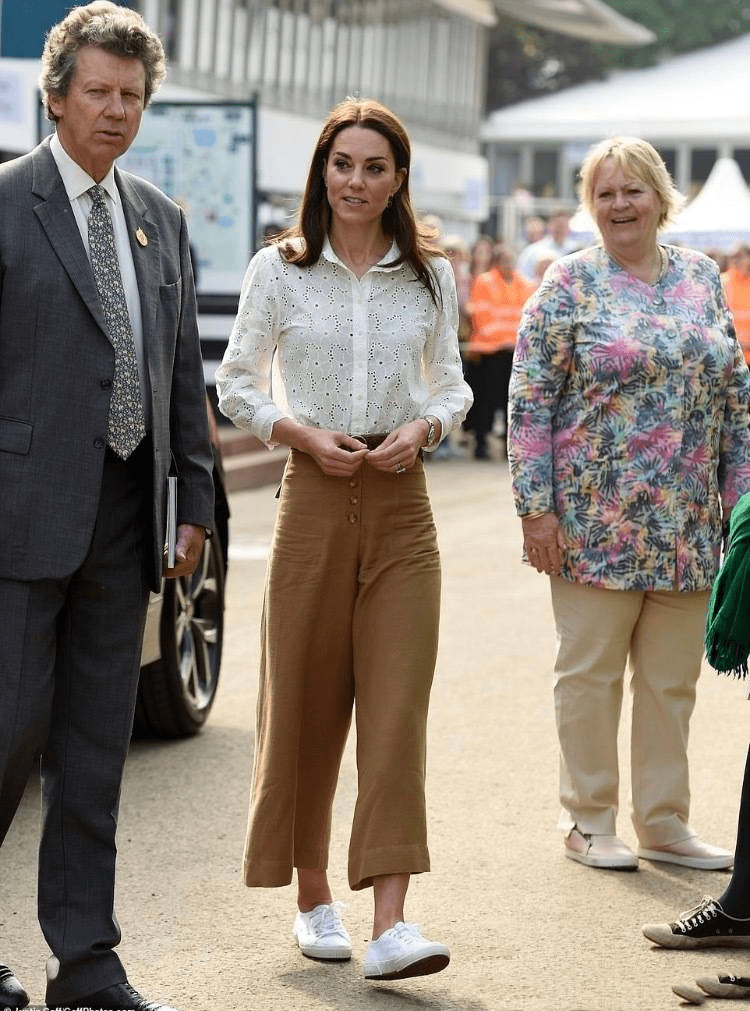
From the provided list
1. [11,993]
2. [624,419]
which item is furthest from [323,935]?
[624,419]

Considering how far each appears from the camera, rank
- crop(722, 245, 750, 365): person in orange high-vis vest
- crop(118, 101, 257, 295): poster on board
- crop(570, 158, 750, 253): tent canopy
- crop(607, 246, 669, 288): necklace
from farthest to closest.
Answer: crop(570, 158, 750, 253): tent canopy < crop(722, 245, 750, 365): person in orange high-vis vest < crop(118, 101, 257, 295): poster on board < crop(607, 246, 669, 288): necklace

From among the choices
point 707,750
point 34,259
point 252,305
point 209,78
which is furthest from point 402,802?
point 209,78

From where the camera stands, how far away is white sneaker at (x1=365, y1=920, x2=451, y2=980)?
4.54 metres

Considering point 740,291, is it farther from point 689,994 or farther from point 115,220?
point 115,220

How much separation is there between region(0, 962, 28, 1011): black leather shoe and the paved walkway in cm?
17

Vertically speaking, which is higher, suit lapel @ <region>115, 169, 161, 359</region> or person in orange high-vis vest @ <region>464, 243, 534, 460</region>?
suit lapel @ <region>115, 169, 161, 359</region>

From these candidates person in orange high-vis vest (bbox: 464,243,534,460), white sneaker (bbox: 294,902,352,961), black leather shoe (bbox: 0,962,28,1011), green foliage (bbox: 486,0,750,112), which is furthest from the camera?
green foliage (bbox: 486,0,750,112)

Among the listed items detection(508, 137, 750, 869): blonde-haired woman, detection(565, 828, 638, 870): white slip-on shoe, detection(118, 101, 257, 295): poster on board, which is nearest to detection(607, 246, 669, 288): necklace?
detection(508, 137, 750, 869): blonde-haired woman

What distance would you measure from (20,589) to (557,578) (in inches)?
82.1

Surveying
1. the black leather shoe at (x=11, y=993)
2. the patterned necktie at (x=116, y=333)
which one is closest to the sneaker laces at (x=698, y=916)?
the black leather shoe at (x=11, y=993)

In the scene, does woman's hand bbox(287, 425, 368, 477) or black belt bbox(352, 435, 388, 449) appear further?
black belt bbox(352, 435, 388, 449)

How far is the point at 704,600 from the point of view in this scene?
18.9ft

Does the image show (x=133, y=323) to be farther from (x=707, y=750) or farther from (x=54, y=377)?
(x=707, y=750)

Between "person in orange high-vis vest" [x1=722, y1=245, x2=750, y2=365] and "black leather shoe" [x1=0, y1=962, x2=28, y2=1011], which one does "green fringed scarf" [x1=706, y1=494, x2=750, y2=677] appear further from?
"person in orange high-vis vest" [x1=722, y1=245, x2=750, y2=365]
